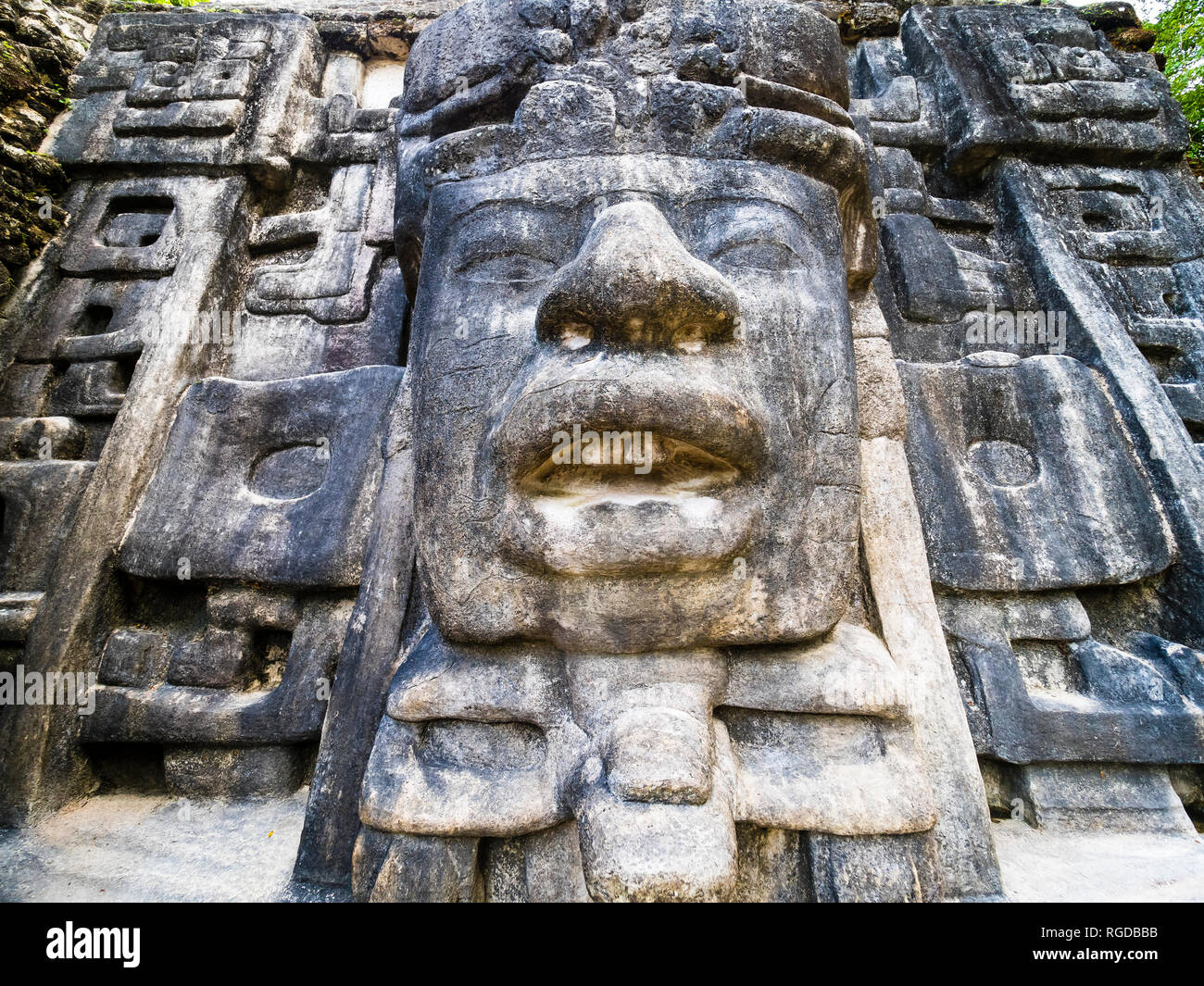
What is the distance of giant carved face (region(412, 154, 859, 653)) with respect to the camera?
1.62 m

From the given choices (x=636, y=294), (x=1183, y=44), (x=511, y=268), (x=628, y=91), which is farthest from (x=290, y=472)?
(x=1183, y=44)

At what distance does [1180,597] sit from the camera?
2.45 meters

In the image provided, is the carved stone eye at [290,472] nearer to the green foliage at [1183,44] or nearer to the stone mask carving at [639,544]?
the stone mask carving at [639,544]

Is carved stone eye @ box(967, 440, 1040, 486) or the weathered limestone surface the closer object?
the weathered limestone surface

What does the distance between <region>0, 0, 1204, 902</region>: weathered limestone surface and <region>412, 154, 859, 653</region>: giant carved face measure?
0.04 feet

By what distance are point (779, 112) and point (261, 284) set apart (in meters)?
2.72

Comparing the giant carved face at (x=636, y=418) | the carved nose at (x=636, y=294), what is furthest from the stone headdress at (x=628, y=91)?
the carved nose at (x=636, y=294)

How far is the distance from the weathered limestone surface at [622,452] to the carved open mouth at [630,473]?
0.01 m

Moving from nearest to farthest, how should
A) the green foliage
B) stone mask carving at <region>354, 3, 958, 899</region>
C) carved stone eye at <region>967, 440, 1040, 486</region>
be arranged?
stone mask carving at <region>354, 3, 958, 899</region>, carved stone eye at <region>967, 440, 1040, 486</region>, the green foliage

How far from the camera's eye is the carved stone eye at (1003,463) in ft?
8.54

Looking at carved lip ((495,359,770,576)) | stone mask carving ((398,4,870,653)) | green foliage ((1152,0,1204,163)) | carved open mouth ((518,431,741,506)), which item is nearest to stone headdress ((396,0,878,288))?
stone mask carving ((398,4,870,653))

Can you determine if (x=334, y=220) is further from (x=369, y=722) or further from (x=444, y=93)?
(x=369, y=722)

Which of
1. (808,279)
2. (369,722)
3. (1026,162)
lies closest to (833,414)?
(808,279)

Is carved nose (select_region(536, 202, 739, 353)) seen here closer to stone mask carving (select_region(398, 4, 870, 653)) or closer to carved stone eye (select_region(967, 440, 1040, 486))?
stone mask carving (select_region(398, 4, 870, 653))
